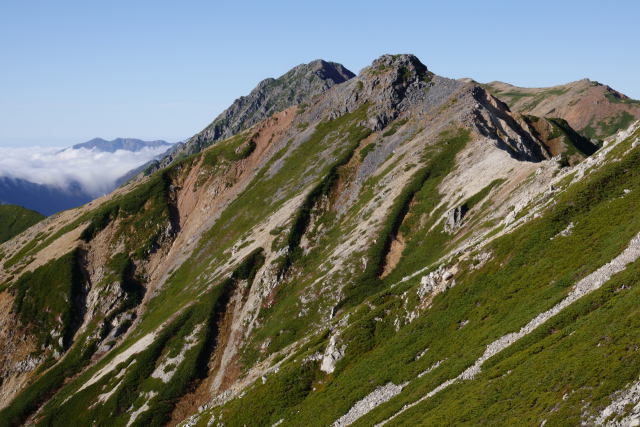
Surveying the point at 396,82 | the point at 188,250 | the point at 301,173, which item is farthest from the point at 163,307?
the point at 396,82

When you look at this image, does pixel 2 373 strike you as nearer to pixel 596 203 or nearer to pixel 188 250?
pixel 188 250

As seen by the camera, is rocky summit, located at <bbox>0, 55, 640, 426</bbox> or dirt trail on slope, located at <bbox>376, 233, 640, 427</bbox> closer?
rocky summit, located at <bbox>0, 55, 640, 426</bbox>

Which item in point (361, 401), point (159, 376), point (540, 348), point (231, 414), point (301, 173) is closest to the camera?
point (540, 348)

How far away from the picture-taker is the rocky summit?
39.4 m

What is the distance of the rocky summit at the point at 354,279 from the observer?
3944cm

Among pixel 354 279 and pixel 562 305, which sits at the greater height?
pixel 562 305

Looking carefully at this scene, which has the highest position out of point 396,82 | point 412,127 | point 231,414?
point 396,82

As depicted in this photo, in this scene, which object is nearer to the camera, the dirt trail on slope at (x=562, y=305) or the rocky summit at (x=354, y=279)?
the rocky summit at (x=354, y=279)

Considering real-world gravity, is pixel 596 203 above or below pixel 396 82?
below

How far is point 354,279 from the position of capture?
9288 centimetres

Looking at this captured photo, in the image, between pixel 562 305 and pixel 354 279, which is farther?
pixel 354 279

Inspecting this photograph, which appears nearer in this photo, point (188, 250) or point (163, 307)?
point (163, 307)

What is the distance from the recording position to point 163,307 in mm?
120562

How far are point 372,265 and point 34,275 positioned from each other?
99712 mm
